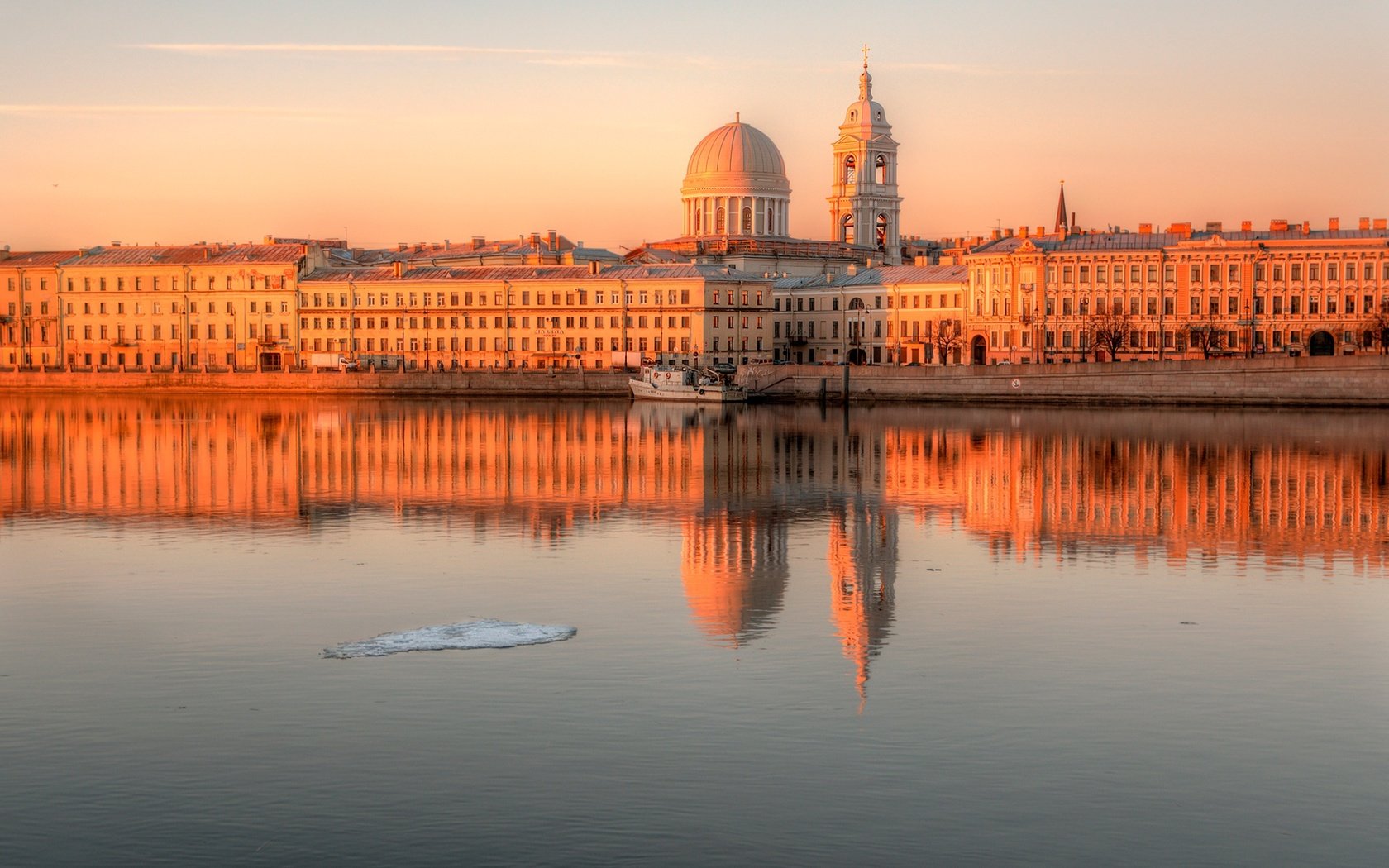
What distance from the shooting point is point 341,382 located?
285ft

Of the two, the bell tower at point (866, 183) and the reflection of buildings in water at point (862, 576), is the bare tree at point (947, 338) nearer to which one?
the bell tower at point (866, 183)

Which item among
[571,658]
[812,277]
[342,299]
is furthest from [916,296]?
[571,658]

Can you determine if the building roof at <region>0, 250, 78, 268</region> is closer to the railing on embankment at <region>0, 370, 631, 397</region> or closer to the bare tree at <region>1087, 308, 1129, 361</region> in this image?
the railing on embankment at <region>0, 370, 631, 397</region>

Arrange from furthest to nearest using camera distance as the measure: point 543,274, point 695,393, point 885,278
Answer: point 885,278
point 543,274
point 695,393

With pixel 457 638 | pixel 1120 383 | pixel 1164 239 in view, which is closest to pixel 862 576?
pixel 457 638

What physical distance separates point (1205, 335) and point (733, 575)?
233ft

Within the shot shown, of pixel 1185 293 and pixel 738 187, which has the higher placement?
pixel 738 187

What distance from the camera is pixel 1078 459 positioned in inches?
1612

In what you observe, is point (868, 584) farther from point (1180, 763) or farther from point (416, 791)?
point (416, 791)

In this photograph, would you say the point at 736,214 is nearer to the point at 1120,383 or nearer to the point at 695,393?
the point at 695,393

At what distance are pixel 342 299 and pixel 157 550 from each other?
78.9m

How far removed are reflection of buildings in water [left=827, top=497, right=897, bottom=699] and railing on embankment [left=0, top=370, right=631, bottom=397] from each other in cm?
5286

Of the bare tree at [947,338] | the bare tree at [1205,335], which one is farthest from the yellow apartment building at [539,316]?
the bare tree at [1205,335]

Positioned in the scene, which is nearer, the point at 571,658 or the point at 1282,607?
the point at 571,658
